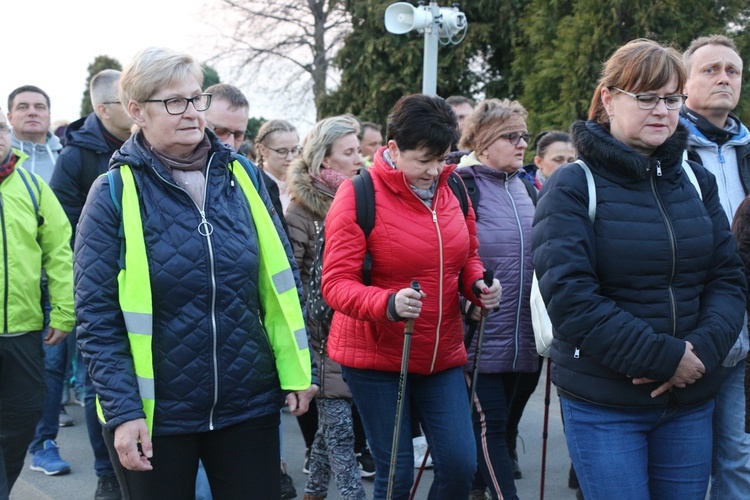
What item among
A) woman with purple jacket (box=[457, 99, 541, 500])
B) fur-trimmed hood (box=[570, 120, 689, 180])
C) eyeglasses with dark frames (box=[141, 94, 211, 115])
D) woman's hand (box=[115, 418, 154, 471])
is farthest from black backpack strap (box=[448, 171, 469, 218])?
woman's hand (box=[115, 418, 154, 471])

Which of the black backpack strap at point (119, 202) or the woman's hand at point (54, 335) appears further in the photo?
the woman's hand at point (54, 335)

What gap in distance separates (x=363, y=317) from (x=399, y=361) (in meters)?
0.32

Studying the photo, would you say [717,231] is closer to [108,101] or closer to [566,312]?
[566,312]

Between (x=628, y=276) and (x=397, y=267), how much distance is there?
3.47ft

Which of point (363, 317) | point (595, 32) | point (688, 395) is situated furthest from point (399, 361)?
point (595, 32)

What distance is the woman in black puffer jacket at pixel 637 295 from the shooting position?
10.2 feet

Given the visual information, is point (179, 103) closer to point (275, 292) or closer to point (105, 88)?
point (275, 292)

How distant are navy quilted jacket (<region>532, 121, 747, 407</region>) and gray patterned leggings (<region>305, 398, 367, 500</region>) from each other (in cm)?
186

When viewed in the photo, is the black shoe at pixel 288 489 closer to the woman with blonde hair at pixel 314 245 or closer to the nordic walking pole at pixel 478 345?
the woman with blonde hair at pixel 314 245

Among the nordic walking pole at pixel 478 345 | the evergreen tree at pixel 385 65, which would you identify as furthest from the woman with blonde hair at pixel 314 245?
the evergreen tree at pixel 385 65

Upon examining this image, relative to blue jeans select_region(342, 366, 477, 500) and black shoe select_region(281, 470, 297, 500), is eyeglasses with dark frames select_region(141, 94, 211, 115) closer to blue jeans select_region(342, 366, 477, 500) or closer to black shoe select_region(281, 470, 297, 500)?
blue jeans select_region(342, 366, 477, 500)

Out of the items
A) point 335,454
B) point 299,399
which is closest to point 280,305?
point 299,399

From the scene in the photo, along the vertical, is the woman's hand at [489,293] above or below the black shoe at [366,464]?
above

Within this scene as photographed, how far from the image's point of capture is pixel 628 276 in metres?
3.14
